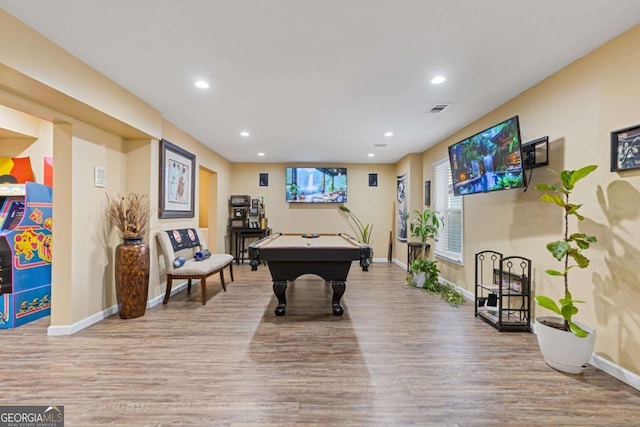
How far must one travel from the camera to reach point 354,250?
3.05 meters

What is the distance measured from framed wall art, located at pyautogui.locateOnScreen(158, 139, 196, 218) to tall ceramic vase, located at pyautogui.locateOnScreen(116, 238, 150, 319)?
770 millimetres

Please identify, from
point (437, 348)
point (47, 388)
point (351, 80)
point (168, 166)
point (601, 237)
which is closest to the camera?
point (47, 388)

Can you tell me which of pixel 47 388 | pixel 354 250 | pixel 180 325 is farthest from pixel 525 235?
pixel 47 388

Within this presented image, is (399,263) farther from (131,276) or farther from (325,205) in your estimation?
(131,276)

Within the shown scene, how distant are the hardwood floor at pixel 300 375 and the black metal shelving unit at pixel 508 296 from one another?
0.12m

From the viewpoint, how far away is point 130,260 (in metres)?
3.10

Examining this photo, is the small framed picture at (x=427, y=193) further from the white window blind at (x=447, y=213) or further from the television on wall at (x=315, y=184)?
the television on wall at (x=315, y=184)

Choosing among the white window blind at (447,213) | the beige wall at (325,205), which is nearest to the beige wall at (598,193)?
the white window blind at (447,213)

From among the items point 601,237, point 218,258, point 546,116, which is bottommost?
point 218,258

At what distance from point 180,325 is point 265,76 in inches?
109

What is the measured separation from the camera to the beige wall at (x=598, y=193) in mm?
1993

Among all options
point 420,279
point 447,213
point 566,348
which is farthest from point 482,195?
point 566,348

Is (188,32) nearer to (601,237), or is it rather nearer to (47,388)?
(47,388)
